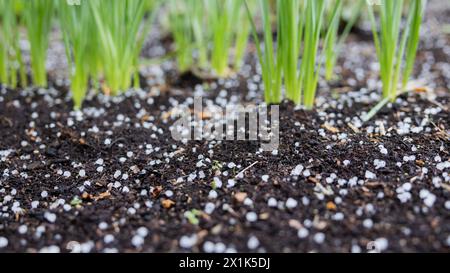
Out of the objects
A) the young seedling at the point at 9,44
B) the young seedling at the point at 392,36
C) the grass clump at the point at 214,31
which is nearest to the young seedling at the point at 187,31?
the grass clump at the point at 214,31

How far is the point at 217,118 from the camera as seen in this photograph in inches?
82.0

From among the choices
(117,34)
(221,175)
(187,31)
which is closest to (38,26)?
(117,34)

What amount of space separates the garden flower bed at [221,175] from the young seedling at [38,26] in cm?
15

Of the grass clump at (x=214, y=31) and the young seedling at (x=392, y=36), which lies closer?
the young seedling at (x=392, y=36)

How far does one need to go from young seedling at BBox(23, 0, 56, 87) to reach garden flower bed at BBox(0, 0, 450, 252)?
15 cm

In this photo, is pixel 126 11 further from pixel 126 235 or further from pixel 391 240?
pixel 391 240

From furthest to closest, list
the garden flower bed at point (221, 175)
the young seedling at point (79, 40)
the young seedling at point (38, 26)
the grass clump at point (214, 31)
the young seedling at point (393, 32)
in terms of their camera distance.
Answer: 1. the grass clump at point (214, 31)
2. the young seedling at point (38, 26)
3. the young seedling at point (79, 40)
4. the young seedling at point (393, 32)
5. the garden flower bed at point (221, 175)

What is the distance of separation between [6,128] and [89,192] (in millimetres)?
775

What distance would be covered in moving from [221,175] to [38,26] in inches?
53.5

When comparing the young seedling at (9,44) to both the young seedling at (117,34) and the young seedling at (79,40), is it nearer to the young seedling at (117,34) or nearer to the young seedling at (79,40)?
the young seedling at (79,40)

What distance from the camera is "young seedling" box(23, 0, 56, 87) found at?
2.21 metres

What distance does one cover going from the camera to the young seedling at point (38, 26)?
7.23ft

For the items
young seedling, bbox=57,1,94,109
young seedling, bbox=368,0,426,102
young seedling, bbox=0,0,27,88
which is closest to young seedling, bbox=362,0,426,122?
young seedling, bbox=368,0,426,102

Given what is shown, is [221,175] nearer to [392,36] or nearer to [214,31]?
[392,36]
